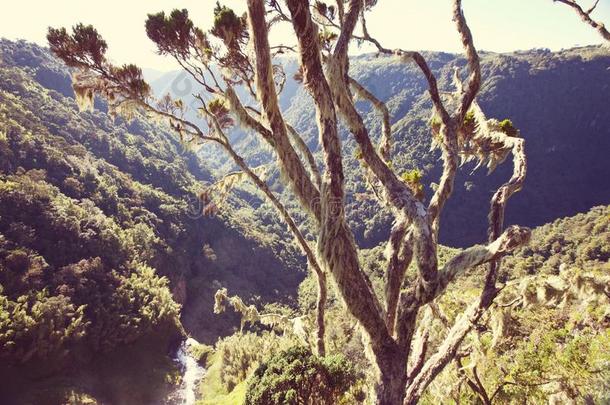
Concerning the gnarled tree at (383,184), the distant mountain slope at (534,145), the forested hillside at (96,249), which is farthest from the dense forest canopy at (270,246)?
the distant mountain slope at (534,145)

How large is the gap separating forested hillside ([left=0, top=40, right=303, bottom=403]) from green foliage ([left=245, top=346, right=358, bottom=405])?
9.64 ft

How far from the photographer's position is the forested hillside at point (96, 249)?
17.8 m

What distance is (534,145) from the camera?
80812mm

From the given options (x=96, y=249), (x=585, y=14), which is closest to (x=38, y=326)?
(x=96, y=249)

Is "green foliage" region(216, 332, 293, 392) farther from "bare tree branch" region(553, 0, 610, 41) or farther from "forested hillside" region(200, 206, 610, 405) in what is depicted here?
"bare tree branch" region(553, 0, 610, 41)

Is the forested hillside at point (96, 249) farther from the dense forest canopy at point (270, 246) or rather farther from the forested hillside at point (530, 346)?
the forested hillside at point (530, 346)

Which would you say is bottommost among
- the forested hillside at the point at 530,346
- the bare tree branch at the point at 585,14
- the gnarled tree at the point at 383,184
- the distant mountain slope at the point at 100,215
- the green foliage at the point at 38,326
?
the forested hillside at the point at 530,346

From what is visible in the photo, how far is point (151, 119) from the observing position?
501 cm

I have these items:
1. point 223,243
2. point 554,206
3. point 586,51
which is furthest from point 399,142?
point 586,51

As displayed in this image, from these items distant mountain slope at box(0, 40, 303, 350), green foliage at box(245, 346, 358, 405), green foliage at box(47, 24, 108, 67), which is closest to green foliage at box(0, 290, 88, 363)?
distant mountain slope at box(0, 40, 303, 350)

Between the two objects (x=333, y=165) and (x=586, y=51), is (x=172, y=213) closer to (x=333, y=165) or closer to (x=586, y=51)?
(x=333, y=165)

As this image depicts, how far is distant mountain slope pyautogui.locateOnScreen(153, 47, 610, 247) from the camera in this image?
6606 cm

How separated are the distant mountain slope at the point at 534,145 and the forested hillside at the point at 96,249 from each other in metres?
15.5

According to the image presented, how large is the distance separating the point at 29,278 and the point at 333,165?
22375 mm
